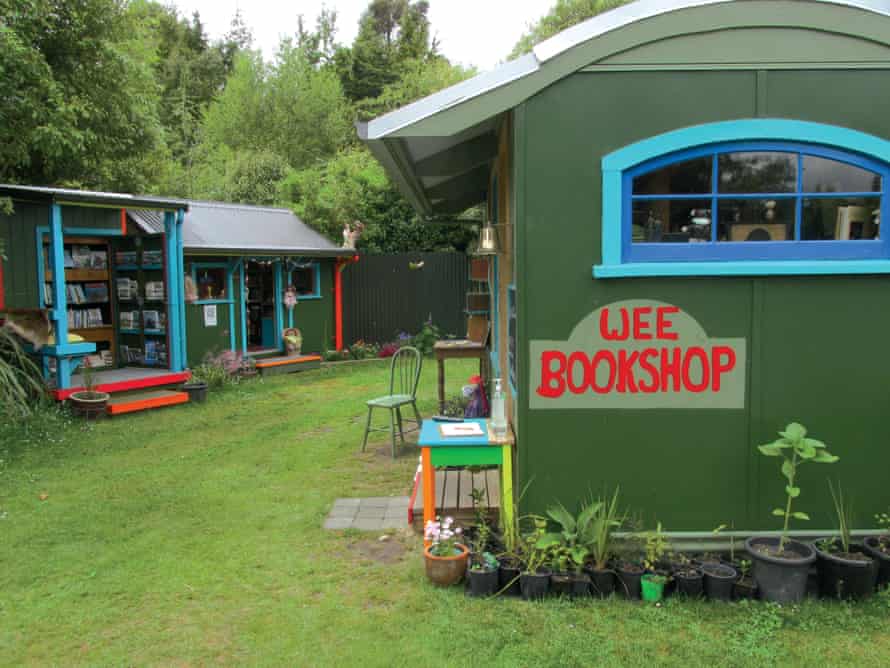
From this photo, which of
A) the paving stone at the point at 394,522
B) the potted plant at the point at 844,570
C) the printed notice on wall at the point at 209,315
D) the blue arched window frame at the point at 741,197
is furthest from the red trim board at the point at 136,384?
the potted plant at the point at 844,570

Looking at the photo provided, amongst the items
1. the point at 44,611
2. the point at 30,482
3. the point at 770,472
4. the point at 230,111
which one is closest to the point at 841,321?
the point at 770,472

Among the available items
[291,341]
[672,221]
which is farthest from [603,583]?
[291,341]

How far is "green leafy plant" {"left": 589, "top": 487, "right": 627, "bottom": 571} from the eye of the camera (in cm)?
370

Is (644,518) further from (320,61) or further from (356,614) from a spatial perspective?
(320,61)

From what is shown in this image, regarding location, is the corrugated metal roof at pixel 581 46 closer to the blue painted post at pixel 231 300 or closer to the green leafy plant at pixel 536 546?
the green leafy plant at pixel 536 546

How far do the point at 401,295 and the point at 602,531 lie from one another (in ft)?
36.7

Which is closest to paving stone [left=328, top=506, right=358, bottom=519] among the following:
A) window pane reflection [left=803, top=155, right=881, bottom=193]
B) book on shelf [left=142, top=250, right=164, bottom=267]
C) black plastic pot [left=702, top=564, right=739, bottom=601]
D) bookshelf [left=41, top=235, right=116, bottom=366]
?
black plastic pot [left=702, top=564, right=739, bottom=601]

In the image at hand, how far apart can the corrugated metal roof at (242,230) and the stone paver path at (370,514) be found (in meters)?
6.30

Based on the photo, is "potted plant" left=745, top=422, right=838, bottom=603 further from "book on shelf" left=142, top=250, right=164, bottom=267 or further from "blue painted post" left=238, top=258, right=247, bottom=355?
"blue painted post" left=238, top=258, right=247, bottom=355

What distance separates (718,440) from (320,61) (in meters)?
32.7

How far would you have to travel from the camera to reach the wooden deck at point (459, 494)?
446 centimetres

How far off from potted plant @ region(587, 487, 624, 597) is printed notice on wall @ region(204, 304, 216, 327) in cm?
868

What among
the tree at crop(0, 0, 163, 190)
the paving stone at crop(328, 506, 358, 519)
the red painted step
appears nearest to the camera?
the paving stone at crop(328, 506, 358, 519)

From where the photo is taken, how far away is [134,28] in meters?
12.5
